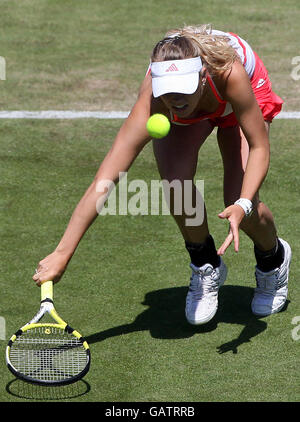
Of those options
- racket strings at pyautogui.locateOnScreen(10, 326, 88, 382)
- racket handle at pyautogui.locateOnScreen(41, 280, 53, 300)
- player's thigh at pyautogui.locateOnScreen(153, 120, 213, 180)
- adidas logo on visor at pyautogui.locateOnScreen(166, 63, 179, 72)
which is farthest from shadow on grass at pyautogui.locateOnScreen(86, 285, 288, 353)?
adidas logo on visor at pyautogui.locateOnScreen(166, 63, 179, 72)

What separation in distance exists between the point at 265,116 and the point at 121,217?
6.37 feet

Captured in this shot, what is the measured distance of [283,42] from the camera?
10.5 meters

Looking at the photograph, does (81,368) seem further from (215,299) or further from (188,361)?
(215,299)

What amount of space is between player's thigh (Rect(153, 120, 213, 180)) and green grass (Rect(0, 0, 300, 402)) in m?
0.96

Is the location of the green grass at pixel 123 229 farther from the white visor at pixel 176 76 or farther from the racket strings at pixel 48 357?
the white visor at pixel 176 76

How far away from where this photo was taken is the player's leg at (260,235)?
5715 mm

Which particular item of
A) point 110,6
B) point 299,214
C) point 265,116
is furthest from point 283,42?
point 265,116

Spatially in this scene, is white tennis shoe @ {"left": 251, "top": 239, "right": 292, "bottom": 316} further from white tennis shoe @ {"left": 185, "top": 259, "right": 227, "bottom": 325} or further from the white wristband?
the white wristband

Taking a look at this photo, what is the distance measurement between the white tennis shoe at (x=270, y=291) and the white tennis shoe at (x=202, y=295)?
0.26m

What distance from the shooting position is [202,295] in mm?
5770

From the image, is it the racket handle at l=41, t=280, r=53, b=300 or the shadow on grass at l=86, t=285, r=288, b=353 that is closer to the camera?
the racket handle at l=41, t=280, r=53, b=300

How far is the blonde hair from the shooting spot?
5.00 m
